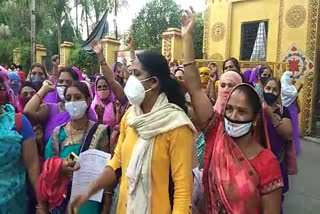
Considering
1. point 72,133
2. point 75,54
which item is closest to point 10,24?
point 75,54

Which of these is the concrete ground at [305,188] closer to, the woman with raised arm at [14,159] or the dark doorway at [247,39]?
the woman with raised arm at [14,159]

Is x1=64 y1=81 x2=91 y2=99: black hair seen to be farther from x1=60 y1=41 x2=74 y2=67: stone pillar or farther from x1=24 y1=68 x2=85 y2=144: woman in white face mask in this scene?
x1=60 y1=41 x2=74 y2=67: stone pillar

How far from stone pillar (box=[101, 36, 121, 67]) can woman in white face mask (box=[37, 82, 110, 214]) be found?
1067 cm

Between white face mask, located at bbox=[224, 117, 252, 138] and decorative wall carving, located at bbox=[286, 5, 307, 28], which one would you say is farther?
decorative wall carving, located at bbox=[286, 5, 307, 28]

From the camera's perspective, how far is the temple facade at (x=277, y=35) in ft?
32.0

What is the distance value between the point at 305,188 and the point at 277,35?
6.12 meters

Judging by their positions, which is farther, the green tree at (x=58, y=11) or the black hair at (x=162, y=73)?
the green tree at (x=58, y=11)

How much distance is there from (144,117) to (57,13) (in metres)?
24.7

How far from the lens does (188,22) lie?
6.92 feet

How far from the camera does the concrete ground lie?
465 centimetres

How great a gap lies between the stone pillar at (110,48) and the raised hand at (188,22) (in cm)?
1126

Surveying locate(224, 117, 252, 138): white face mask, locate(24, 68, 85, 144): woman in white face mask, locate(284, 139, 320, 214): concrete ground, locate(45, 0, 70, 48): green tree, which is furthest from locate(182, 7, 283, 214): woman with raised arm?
locate(45, 0, 70, 48): green tree

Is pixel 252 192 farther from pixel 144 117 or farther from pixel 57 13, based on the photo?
pixel 57 13

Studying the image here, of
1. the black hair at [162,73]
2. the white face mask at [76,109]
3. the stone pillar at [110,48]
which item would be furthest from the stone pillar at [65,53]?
the black hair at [162,73]
